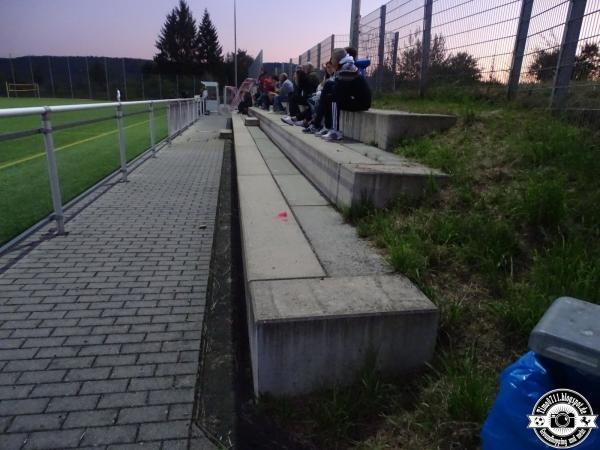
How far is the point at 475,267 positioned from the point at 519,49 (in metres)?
4.15

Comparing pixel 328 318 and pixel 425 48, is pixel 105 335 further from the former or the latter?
pixel 425 48

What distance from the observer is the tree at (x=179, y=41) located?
7994 cm

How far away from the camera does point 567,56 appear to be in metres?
4.72

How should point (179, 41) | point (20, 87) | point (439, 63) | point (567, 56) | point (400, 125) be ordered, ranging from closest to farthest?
point (567, 56), point (400, 125), point (439, 63), point (20, 87), point (179, 41)

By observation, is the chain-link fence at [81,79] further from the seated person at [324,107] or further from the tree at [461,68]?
the tree at [461,68]

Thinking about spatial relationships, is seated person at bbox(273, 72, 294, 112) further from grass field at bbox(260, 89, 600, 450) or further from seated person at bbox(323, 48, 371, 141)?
grass field at bbox(260, 89, 600, 450)

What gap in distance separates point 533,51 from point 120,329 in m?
5.62

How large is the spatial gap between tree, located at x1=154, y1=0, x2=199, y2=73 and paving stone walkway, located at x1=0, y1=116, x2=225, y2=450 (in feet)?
265

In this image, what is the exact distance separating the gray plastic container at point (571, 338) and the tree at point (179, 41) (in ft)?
277

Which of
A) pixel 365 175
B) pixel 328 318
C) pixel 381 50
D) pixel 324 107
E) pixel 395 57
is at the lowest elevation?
pixel 328 318

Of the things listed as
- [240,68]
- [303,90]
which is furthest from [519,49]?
[240,68]

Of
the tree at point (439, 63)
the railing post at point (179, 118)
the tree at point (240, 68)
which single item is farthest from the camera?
the tree at point (240, 68)

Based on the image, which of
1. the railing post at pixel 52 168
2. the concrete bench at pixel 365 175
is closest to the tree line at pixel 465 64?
the concrete bench at pixel 365 175

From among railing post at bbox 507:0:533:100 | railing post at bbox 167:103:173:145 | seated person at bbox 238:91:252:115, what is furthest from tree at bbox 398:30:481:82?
seated person at bbox 238:91:252:115
